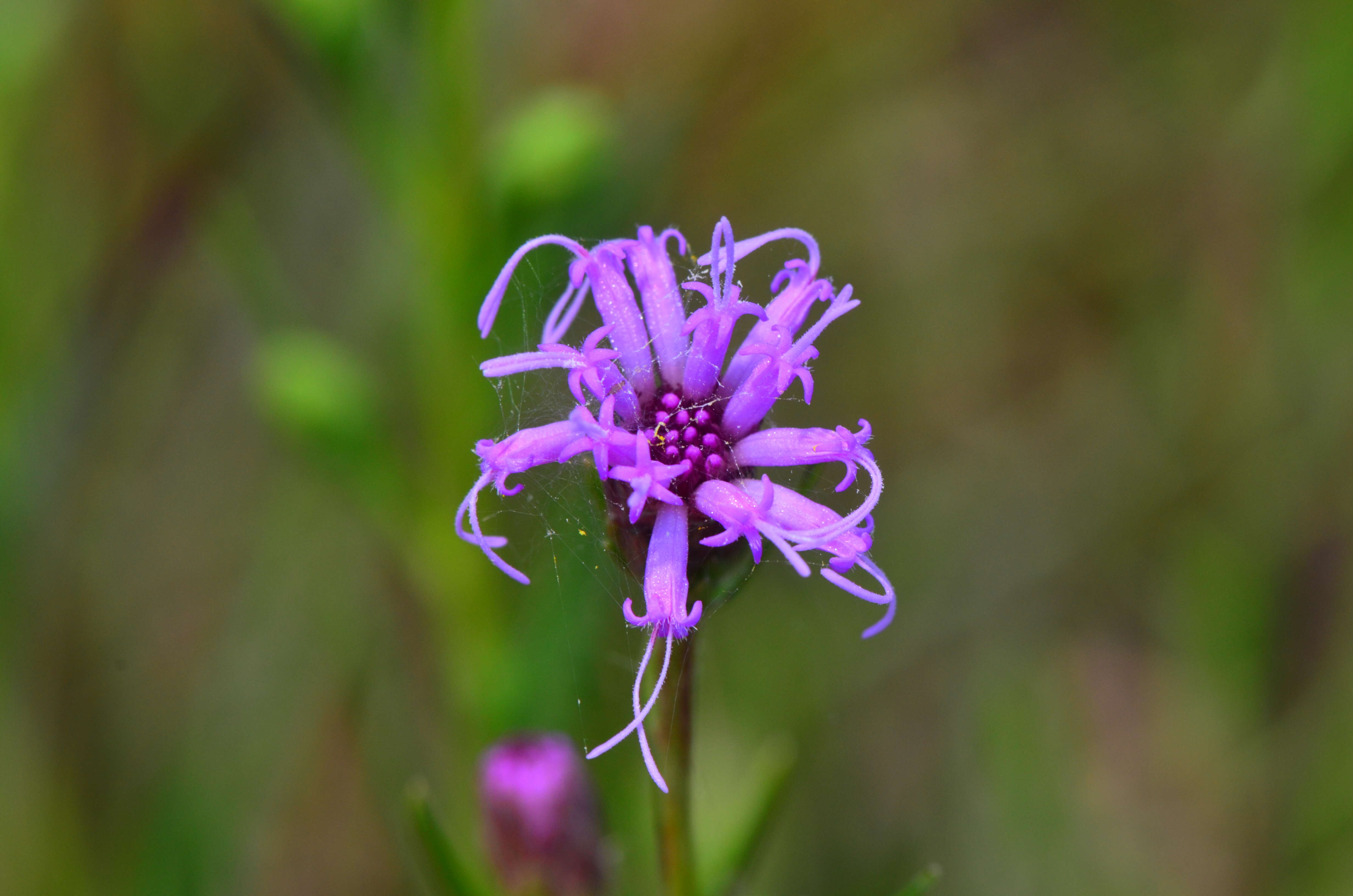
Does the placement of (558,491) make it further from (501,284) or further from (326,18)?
(326,18)

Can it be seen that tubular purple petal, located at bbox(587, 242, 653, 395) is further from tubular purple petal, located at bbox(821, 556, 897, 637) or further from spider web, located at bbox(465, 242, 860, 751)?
tubular purple petal, located at bbox(821, 556, 897, 637)

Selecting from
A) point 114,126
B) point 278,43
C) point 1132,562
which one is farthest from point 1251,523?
point 114,126

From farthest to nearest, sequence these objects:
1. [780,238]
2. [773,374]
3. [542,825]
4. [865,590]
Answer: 1. [542,825]
2. [780,238]
3. [773,374]
4. [865,590]

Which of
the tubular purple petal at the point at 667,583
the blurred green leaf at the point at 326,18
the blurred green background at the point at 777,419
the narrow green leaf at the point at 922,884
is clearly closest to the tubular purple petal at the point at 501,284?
the tubular purple petal at the point at 667,583

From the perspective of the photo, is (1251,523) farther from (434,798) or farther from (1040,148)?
(434,798)

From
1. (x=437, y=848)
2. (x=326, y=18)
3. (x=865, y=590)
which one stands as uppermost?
(x=326, y=18)

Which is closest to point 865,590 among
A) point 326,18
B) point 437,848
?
point 437,848

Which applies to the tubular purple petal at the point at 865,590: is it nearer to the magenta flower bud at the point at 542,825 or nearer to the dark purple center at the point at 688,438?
the dark purple center at the point at 688,438
